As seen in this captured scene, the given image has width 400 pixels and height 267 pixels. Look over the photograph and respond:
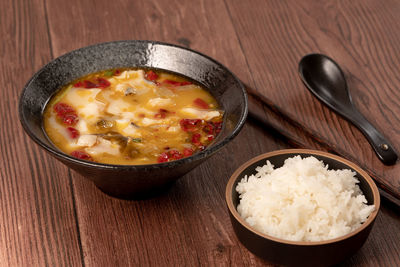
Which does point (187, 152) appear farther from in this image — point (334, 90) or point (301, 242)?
point (334, 90)

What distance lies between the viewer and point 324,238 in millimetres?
1697

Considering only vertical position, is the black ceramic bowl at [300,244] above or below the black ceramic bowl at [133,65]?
below

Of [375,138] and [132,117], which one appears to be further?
[375,138]

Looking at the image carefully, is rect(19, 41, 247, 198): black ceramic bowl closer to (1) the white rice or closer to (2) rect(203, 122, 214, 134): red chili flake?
(2) rect(203, 122, 214, 134): red chili flake

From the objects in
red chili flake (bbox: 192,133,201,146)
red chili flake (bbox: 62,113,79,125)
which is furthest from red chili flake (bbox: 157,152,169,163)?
red chili flake (bbox: 62,113,79,125)

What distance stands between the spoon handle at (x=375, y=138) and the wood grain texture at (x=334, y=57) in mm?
27

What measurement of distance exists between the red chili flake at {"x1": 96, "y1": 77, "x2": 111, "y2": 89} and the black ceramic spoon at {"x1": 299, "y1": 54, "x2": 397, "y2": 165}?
2.72 ft

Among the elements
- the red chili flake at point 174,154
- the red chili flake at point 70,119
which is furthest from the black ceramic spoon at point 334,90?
the red chili flake at point 70,119

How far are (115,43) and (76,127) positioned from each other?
0.43 m

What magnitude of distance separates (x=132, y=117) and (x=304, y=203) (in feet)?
2.29

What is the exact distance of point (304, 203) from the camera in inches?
68.7

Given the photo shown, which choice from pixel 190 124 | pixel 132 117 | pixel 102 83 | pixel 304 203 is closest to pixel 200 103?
pixel 190 124

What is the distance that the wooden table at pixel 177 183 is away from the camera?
1.87m

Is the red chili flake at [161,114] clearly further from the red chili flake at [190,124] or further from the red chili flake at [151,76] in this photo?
the red chili flake at [151,76]
